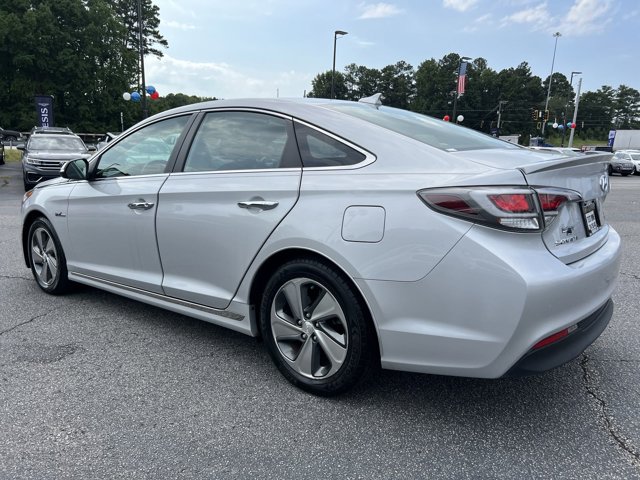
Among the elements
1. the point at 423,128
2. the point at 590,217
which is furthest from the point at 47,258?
the point at 590,217

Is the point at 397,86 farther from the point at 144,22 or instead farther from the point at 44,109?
the point at 44,109

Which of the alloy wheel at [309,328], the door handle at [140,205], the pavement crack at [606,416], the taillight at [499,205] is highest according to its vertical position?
the taillight at [499,205]

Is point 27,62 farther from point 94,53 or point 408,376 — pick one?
point 408,376

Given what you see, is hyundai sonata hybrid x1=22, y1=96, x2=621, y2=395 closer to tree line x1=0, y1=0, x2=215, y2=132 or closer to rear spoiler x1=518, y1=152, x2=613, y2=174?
rear spoiler x1=518, y1=152, x2=613, y2=174

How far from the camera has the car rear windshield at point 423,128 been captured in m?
2.61

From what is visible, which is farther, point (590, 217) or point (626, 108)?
point (626, 108)

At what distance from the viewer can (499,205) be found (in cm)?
203

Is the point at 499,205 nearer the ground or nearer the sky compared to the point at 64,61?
nearer the ground

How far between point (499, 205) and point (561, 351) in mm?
737

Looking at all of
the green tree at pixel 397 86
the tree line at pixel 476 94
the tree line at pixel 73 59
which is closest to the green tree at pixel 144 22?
the tree line at pixel 73 59

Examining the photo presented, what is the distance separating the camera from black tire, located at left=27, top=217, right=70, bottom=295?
421 centimetres

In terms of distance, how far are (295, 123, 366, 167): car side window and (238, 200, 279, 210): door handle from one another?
0.93 feet

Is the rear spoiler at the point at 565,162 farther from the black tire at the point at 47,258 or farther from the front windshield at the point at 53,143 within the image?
the front windshield at the point at 53,143

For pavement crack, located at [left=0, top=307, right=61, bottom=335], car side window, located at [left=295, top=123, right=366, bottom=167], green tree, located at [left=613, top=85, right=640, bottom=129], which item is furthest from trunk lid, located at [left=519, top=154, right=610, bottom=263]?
green tree, located at [left=613, top=85, right=640, bottom=129]
